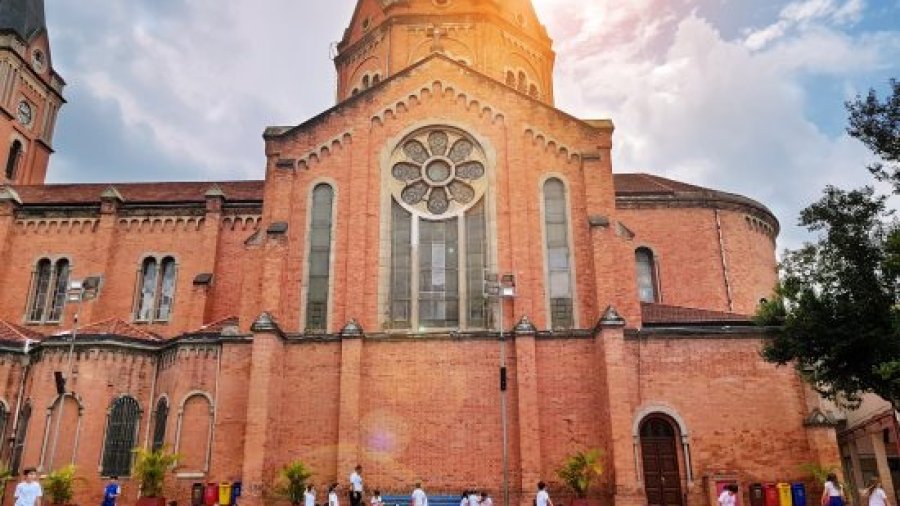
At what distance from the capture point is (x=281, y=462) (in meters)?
22.5

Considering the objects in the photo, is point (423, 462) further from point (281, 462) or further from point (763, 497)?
point (763, 497)

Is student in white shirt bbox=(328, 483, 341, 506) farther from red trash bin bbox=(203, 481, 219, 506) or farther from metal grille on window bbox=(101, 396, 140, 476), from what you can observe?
metal grille on window bbox=(101, 396, 140, 476)

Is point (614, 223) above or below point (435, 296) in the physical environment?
above

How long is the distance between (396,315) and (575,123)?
911 centimetres

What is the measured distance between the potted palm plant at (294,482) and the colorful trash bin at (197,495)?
2864mm

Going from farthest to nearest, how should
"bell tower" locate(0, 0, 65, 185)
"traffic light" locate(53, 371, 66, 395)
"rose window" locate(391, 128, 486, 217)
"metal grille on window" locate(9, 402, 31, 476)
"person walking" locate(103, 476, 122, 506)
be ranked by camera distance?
1. "bell tower" locate(0, 0, 65, 185)
2. "rose window" locate(391, 128, 486, 217)
3. "metal grille on window" locate(9, 402, 31, 476)
4. "traffic light" locate(53, 371, 66, 395)
5. "person walking" locate(103, 476, 122, 506)

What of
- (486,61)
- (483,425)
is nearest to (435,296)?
(483,425)

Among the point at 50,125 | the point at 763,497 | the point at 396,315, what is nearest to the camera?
the point at 763,497

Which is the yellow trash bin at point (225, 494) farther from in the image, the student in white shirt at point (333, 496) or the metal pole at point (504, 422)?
the metal pole at point (504, 422)

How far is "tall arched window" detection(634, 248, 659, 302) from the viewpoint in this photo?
103 ft

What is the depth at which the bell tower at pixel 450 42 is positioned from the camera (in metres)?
35.2

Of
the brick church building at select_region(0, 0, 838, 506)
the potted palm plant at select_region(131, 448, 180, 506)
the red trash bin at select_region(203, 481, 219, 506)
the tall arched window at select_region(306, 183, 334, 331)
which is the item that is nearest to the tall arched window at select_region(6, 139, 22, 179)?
the brick church building at select_region(0, 0, 838, 506)

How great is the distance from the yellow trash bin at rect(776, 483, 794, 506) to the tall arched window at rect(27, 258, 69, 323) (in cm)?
2858

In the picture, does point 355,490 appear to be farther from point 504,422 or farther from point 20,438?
point 20,438
